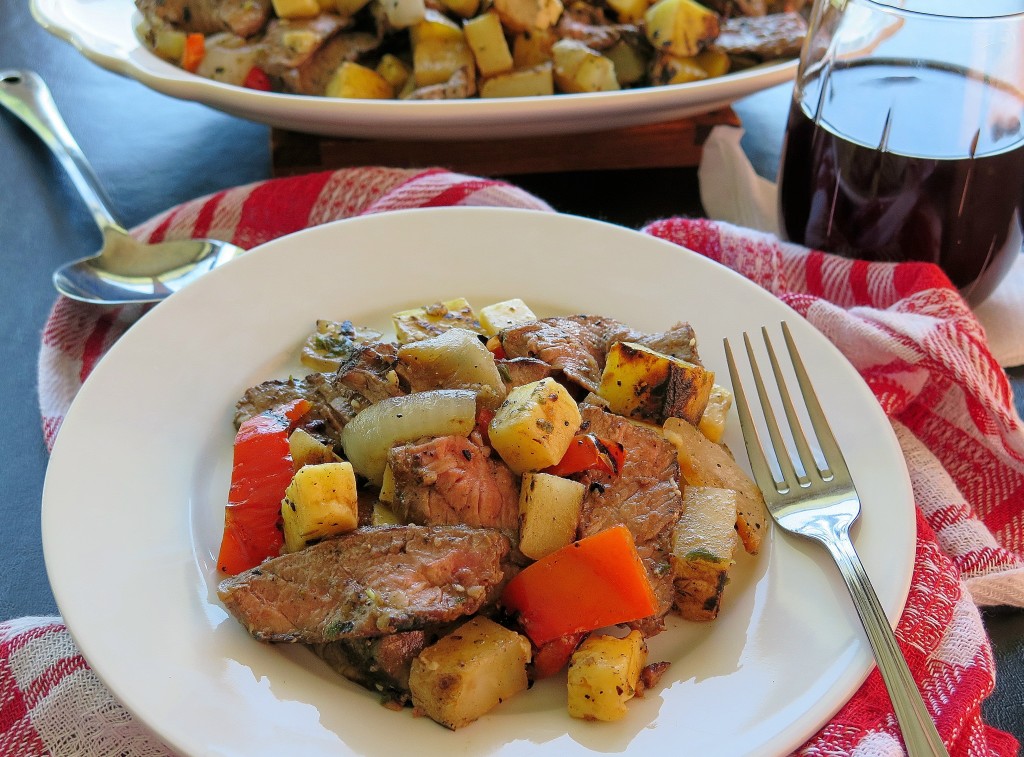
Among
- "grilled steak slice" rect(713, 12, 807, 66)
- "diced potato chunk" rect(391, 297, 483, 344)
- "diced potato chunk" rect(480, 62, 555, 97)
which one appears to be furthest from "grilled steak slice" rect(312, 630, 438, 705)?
"grilled steak slice" rect(713, 12, 807, 66)

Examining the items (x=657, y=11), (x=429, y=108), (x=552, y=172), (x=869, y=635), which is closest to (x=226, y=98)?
(x=429, y=108)

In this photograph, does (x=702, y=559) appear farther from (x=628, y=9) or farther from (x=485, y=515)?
(x=628, y=9)

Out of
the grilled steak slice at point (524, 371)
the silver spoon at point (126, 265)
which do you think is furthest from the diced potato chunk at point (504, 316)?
the silver spoon at point (126, 265)

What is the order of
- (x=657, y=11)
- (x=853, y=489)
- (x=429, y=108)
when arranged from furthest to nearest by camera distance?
(x=657, y=11), (x=429, y=108), (x=853, y=489)

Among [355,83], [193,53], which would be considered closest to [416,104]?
[355,83]

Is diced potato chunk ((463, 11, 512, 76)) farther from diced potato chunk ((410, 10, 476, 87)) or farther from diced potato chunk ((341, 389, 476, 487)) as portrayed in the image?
diced potato chunk ((341, 389, 476, 487))

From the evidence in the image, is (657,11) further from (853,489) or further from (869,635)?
(869,635)
